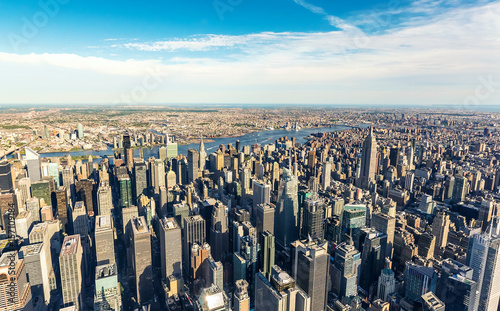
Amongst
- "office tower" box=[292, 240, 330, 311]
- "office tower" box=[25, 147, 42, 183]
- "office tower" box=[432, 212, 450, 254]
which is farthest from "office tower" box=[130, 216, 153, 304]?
"office tower" box=[25, 147, 42, 183]

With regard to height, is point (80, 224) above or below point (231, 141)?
below

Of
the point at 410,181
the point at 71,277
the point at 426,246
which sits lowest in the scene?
the point at 426,246

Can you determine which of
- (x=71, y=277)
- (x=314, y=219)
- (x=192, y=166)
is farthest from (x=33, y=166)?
(x=314, y=219)

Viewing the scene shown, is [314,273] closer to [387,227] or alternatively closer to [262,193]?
[387,227]

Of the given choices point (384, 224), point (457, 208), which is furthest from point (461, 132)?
point (384, 224)

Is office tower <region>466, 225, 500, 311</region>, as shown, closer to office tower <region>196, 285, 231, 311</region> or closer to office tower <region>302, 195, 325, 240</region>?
office tower <region>302, 195, 325, 240</region>

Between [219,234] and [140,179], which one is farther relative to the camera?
[140,179]
